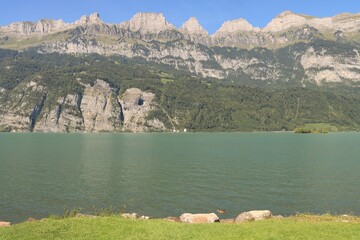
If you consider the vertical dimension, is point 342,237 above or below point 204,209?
above

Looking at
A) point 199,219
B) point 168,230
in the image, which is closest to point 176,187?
point 199,219

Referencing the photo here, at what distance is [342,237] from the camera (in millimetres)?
33938

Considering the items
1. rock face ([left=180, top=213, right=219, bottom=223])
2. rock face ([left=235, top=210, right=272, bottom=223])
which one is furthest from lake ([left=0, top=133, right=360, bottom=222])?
rock face ([left=180, top=213, right=219, bottom=223])

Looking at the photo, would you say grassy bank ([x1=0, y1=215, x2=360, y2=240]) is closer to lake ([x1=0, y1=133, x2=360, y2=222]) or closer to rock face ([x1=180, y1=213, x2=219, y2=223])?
rock face ([x1=180, y1=213, x2=219, y2=223])

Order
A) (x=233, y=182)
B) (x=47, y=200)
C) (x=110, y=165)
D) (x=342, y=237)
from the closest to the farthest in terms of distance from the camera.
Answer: (x=342, y=237) < (x=47, y=200) < (x=233, y=182) < (x=110, y=165)

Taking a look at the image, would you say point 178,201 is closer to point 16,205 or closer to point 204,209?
point 204,209

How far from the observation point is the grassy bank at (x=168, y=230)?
34.4m

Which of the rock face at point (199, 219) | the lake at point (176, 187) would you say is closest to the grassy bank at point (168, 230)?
the rock face at point (199, 219)

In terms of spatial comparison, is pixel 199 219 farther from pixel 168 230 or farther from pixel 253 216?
pixel 168 230

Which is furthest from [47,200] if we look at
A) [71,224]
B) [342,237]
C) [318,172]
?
[318,172]

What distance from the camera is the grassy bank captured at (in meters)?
34.4

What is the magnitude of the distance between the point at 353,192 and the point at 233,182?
2574 centimetres

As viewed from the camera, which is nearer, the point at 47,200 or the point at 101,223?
the point at 101,223

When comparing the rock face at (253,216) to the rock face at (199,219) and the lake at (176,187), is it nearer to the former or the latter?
the rock face at (199,219)
